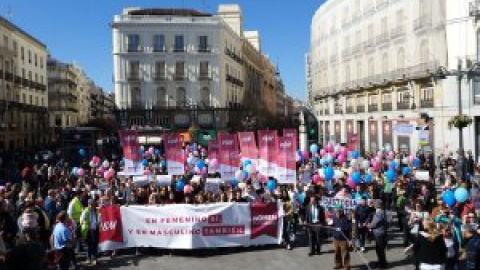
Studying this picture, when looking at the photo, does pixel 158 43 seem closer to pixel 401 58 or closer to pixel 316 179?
pixel 401 58

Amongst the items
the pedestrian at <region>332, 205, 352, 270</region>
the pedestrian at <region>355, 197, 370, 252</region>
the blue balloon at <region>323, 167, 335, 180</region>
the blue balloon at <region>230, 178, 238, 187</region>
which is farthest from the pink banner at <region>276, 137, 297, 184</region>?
the pedestrian at <region>332, 205, 352, 270</region>

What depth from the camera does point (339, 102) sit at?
53.0 m

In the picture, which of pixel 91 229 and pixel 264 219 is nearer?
pixel 91 229

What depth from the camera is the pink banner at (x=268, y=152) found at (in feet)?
57.2

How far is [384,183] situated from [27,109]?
165 ft

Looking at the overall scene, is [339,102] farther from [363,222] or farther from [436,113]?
[363,222]

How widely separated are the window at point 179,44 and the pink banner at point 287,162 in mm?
42786

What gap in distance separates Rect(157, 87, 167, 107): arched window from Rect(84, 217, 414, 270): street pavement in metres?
45.0

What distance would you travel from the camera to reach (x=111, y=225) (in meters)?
13.0

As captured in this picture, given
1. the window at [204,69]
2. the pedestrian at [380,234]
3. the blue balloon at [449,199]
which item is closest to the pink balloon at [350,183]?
the blue balloon at [449,199]

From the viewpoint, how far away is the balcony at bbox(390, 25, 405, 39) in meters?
41.2

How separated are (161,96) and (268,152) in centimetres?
4134

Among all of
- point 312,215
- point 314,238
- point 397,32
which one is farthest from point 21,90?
point 314,238

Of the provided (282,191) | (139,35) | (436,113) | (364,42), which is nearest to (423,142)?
(436,113)
